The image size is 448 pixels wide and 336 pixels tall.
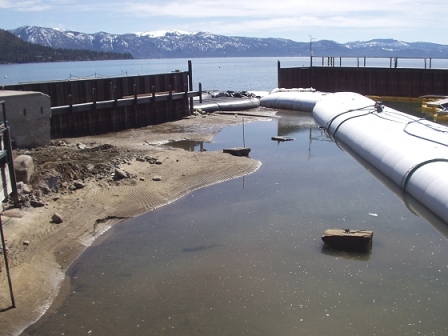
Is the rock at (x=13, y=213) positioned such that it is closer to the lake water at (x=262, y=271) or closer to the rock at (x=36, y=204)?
the rock at (x=36, y=204)

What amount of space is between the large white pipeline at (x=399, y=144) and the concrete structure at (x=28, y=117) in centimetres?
1184

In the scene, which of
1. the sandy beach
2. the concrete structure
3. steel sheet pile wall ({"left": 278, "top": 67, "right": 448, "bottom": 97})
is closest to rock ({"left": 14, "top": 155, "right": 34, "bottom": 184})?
the sandy beach

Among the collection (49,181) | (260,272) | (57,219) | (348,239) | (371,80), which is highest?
(371,80)

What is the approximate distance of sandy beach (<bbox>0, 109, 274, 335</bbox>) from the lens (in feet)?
30.7

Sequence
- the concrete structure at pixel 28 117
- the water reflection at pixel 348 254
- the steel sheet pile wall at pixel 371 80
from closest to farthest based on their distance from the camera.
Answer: the water reflection at pixel 348 254, the concrete structure at pixel 28 117, the steel sheet pile wall at pixel 371 80

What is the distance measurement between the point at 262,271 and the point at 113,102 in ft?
57.1

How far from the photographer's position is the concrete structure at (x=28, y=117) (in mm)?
15969

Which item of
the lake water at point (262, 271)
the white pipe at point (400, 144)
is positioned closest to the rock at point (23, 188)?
the lake water at point (262, 271)

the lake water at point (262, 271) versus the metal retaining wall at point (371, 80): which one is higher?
the metal retaining wall at point (371, 80)

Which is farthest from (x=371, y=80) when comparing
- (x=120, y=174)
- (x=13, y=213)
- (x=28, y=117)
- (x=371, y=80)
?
(x=13, y=213)

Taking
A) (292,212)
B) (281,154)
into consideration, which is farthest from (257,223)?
(281,154)

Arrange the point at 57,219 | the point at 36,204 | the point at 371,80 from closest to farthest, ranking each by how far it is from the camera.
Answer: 1. the point at 57,219
2. the point at 36,204
3. the point at 371,80

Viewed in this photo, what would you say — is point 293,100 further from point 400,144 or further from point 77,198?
point 77,198

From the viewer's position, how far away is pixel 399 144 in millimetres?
17641
